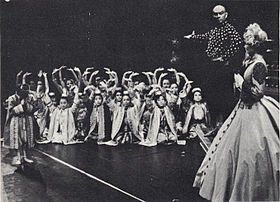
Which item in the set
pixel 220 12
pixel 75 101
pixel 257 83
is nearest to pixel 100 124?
pixel 75 101

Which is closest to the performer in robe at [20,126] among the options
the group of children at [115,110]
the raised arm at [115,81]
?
the group of children at [115,110]

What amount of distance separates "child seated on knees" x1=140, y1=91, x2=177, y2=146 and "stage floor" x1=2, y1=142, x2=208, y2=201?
225 mm

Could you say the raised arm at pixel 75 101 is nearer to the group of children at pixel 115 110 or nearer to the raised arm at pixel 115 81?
the group of children at pixel 115 110

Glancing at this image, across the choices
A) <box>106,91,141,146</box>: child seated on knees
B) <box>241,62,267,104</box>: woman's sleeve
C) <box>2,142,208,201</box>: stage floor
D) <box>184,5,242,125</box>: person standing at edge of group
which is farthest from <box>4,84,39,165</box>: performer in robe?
<box>241,62,267,104</box>: woman's sleeve

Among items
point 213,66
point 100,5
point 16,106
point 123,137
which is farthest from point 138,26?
point 16,106

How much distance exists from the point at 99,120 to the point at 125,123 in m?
0.32

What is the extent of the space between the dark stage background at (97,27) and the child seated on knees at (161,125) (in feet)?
2.28

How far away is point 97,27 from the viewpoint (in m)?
3.62

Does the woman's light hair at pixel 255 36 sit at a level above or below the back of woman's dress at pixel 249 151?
above

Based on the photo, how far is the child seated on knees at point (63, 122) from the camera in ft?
12.8

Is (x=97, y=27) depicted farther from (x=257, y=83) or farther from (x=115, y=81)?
(x=257, y=83)

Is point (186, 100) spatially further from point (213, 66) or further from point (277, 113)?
point (277, 113)

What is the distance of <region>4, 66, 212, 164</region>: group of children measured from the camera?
405cm

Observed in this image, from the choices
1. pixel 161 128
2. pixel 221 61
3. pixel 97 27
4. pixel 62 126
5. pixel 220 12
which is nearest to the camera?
pixel 220 12
